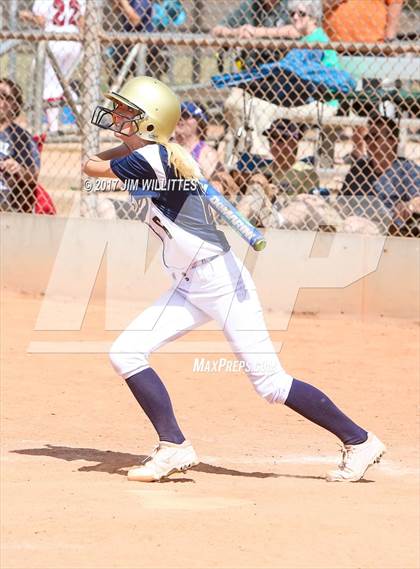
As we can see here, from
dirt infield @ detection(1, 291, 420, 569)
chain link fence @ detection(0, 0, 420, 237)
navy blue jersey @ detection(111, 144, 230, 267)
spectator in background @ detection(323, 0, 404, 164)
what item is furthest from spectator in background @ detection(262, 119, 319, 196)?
navy blue jersey @ detection(111, 144, 230, 267)

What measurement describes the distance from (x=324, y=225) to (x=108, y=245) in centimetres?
172

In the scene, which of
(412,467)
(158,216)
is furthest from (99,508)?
(412,467)

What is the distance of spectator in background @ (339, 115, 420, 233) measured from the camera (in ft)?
29.6

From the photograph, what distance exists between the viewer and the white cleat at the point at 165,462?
529 centimetres

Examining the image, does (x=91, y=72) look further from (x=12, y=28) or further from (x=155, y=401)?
(x=155, y=401)

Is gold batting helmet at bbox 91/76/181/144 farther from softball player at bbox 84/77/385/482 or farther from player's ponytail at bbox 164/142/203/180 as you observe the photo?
player's ponytail at bbox 164/142/203/180

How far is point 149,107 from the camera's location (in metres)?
5.21

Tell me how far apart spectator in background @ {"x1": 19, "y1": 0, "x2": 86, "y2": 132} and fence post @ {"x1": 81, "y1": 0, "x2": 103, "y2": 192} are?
6.37ft

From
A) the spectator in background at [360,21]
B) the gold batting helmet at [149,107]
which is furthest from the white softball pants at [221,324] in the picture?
the spectator in background at [360,21]

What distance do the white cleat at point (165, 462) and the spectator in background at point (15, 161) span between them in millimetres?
4723

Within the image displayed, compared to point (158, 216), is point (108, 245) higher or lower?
lower

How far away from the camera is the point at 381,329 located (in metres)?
8.74

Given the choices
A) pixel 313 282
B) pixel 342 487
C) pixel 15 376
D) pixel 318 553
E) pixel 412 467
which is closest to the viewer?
pixel 318 553

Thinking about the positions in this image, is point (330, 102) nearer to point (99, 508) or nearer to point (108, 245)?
point (108, 245)
